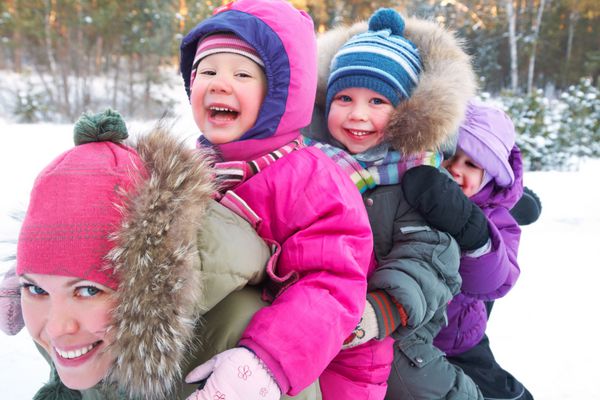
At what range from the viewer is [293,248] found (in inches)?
→ 48.3

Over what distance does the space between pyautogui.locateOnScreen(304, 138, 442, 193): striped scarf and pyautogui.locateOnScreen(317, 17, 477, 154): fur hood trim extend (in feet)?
0.11

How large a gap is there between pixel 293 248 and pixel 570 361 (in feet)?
8.56

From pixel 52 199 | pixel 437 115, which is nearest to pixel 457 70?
pixel 437 115

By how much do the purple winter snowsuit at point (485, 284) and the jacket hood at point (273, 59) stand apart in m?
0.92

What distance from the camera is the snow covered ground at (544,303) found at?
2516 mm

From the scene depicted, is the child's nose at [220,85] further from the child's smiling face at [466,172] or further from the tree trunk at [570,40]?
the tree trunk at [570,40]

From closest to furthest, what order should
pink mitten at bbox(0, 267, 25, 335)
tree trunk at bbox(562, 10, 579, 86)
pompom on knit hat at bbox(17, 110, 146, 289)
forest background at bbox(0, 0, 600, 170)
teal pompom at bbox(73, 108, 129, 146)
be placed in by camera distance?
pompom on knit hat at bbox(17, 110, 146, 289) → teal pompom at bbox(73, 108, 129, 146) → pink mitten at bbox(0, 267, 25, 335) → forest background at bbox(0, 0, 600, 170) → tree trunk at bbox(562, 10, 579, 86)

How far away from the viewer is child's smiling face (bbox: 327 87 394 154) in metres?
1.73

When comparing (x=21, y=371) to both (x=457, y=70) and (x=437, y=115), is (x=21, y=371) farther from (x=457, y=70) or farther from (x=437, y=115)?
(x=457, y=70)

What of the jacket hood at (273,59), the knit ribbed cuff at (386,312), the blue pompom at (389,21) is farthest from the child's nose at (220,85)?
the blue pompom at (389,21)

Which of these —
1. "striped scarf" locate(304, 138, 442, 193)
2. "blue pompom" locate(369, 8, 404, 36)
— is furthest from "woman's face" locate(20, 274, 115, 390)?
"blue pompom" locate(369, 8, 404, 36)

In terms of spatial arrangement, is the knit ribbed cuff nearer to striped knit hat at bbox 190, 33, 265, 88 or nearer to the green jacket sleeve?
the green jacket sleeve

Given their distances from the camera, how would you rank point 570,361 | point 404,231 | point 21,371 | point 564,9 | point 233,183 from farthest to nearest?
point 564,9, point 570,361, point 21,371, point 404,231, point 233,183

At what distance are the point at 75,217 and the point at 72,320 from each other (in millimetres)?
210
